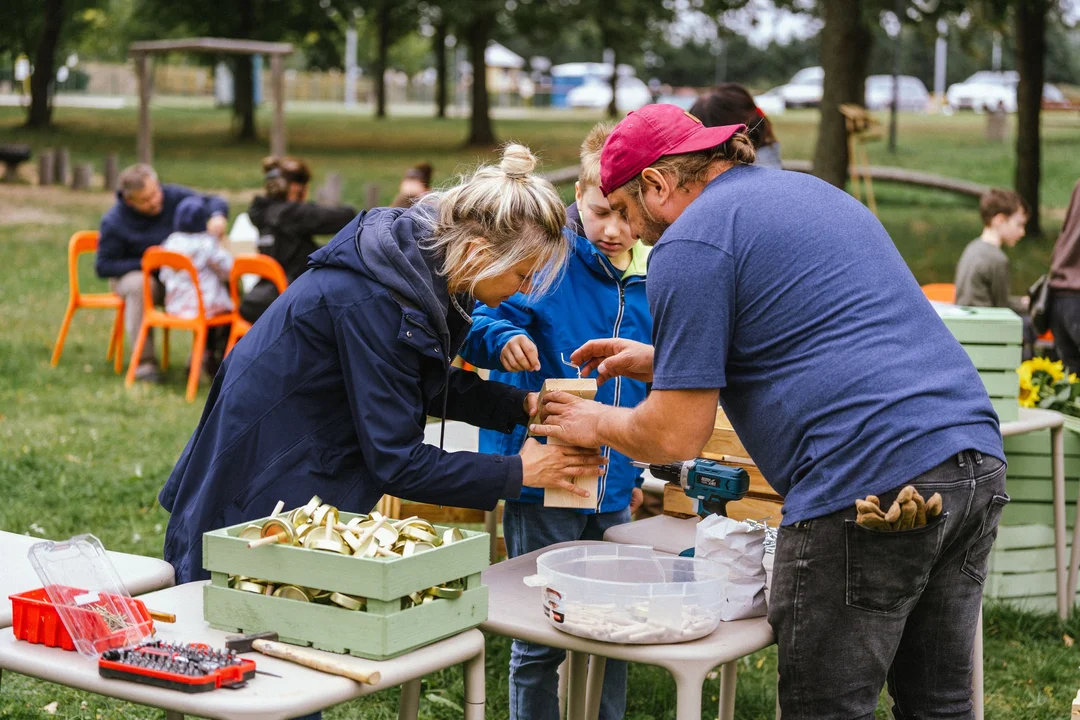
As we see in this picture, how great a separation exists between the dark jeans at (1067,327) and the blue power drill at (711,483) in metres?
4.31

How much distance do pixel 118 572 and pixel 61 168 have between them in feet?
63.3

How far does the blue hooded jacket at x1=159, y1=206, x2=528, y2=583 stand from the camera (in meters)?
2.32

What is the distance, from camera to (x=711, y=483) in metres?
2.59

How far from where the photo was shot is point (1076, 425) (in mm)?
4809

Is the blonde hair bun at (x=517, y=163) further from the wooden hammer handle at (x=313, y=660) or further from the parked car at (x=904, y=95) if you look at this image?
the parked car at (x=904, y=95)

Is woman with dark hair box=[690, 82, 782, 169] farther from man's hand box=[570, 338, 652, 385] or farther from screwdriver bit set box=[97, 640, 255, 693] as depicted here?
screwdriver bit set box=[97, 640, 255, 693]

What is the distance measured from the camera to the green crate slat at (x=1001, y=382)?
425cm

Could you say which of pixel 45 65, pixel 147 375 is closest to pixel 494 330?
pixel 147 375

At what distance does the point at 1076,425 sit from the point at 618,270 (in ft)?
8.42

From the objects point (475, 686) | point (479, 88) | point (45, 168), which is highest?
point (479, 88)

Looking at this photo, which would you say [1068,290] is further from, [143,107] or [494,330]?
[143,107]

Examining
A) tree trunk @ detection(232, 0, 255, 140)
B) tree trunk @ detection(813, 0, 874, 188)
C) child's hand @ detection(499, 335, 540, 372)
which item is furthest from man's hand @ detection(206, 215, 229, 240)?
tree trunk @ detection(232, 0, 255, 140)

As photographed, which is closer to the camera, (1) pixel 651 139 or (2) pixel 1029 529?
(1) pixel 651 139

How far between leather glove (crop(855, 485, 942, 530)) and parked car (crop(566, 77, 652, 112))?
46.2m
